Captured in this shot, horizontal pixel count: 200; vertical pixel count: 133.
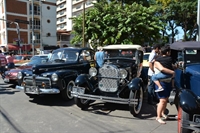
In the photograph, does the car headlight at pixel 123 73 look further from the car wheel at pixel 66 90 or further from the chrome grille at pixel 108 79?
the car wheel at pixel 66 90

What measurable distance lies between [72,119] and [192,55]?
3.63 m

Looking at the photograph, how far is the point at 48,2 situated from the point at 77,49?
40137 mm

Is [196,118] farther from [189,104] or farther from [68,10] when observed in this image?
[68,10]

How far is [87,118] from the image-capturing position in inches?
195

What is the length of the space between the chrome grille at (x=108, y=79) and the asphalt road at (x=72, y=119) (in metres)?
0.71

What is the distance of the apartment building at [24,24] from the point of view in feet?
115

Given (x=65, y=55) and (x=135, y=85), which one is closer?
(x=135, y=85)

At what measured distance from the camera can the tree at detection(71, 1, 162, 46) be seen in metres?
14.8

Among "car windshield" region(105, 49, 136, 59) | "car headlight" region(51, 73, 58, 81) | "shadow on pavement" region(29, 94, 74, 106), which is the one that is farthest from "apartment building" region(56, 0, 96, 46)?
"car headlight" region(51, 73, 58, 81)

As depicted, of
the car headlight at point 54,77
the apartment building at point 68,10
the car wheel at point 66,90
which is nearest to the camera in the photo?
the car headlight at point 54,77

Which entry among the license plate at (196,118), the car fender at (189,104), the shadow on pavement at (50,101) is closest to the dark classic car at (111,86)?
the shadow on pavement at (50,101)

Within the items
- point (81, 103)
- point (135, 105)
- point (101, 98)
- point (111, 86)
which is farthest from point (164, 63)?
point (81, 103)

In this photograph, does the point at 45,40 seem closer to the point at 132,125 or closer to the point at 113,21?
the point at 113,21

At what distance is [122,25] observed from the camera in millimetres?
14906
